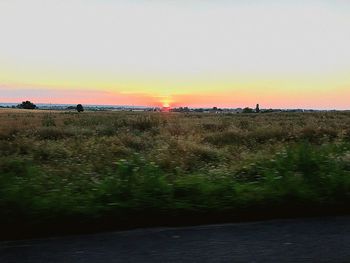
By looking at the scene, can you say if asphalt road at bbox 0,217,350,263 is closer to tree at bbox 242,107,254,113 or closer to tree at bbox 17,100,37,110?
tree at bbox 242,107,254,113

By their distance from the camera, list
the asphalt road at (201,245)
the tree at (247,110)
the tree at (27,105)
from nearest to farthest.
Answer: the asphalt road at (201,245) → the tree at (247,110) → the tree at (27,105)

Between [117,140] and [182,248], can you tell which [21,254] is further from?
[117,140]

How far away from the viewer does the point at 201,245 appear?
183 inches

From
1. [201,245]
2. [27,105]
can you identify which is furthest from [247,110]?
[201,245]

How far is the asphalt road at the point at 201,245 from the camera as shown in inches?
171

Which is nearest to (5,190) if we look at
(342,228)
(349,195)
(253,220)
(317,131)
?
(253,220)

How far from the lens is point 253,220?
5.57 m

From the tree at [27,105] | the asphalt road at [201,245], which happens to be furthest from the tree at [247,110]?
the asphalt road at [201,245]

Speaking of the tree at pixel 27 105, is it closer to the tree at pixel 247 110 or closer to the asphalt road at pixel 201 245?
the tree at pixel 247 110

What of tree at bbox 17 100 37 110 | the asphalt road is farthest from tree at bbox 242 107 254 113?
the asphalt road

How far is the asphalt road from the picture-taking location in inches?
171

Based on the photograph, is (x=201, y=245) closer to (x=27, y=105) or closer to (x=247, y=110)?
(x=247, y=110)

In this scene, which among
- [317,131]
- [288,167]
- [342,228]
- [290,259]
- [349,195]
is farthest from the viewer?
[317,131]

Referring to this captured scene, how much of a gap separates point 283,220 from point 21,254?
9.24 ft
